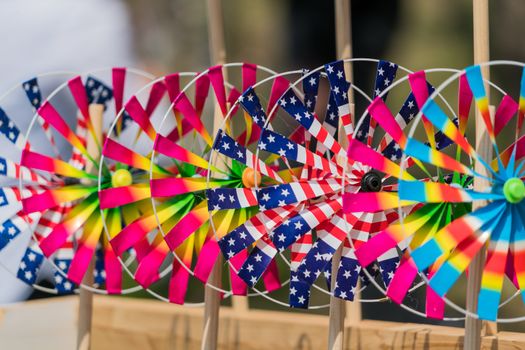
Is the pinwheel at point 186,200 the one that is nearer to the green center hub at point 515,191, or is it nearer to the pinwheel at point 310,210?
the pinwheel at point 310,210

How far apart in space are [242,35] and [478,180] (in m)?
1.38

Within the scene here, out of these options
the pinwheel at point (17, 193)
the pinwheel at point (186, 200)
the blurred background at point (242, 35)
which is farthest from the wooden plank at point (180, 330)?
the pinwheel at point (17, 193)

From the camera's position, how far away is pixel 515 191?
4.27 feet

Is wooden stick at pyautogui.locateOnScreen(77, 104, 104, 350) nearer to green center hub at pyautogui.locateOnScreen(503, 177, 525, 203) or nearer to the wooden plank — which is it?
the wooden plank

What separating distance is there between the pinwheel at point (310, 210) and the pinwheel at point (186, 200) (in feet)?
0.29

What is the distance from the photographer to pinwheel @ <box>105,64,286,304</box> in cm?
167

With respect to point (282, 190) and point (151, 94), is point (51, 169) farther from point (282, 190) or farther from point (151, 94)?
point (282, 190)

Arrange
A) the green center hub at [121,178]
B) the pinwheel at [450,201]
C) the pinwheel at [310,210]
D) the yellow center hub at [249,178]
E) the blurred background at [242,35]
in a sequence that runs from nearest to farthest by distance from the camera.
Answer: the pinwheel at [450,201]
the pinwheel at [310,210]
the yellow center hub at [249,178]
the green center hub at [121,178]
the blurred background at [242,35]

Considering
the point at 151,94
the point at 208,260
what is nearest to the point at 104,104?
the point at 151,94

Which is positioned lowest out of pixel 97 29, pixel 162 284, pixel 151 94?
pixel 162 284

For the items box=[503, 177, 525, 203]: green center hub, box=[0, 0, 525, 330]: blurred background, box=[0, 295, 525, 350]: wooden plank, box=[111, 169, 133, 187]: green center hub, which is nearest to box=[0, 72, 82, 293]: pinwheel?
box=[111, 169, 133, 187]: green center hub

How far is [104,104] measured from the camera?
209 cm

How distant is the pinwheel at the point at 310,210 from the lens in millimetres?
1496

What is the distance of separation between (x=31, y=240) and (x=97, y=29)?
132 centimetres
